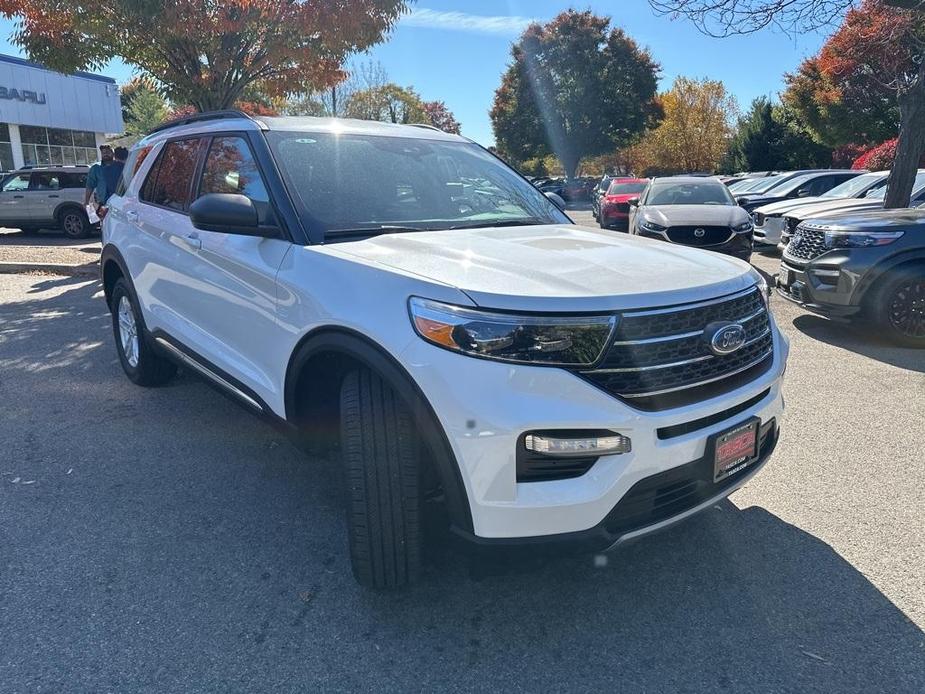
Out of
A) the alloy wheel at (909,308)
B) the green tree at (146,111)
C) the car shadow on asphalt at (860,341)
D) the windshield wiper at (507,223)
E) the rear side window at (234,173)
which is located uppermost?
→ the green tree at (146,111)

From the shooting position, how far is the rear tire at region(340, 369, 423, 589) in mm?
2375

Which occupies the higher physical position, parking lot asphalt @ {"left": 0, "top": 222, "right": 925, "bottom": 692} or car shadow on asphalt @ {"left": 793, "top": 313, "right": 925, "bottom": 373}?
car shadow on asphalt @ {"left": 793, "top": 313, "right": 925, "bottom": 373}

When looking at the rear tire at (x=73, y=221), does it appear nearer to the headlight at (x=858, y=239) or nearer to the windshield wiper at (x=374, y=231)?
the windshield wiper at (x=374, y=231)

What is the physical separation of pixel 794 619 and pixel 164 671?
2240 millimetres

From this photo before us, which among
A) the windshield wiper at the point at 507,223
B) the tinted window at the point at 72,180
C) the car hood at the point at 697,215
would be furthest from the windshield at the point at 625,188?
the windshield wiper at the point at 507,223


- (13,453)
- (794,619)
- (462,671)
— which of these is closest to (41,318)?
(13,453)

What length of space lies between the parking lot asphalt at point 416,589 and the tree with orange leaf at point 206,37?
8.08m

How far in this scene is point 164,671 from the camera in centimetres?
228

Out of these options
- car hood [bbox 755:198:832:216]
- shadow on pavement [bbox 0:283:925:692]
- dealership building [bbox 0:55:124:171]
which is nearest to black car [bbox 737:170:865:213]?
car hood [bbox 755:198:832:216]

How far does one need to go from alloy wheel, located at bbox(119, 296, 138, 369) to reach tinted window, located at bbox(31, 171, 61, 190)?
1262 cm

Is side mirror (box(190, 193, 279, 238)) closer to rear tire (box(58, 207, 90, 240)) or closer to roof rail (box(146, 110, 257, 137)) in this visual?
roof rail (box(146, 110, 257, 137))

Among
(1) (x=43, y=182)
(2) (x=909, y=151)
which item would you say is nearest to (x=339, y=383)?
(2) (x=909, y=151)

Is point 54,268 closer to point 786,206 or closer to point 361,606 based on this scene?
point 361,606

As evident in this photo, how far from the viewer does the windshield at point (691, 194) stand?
11193 millimetres
